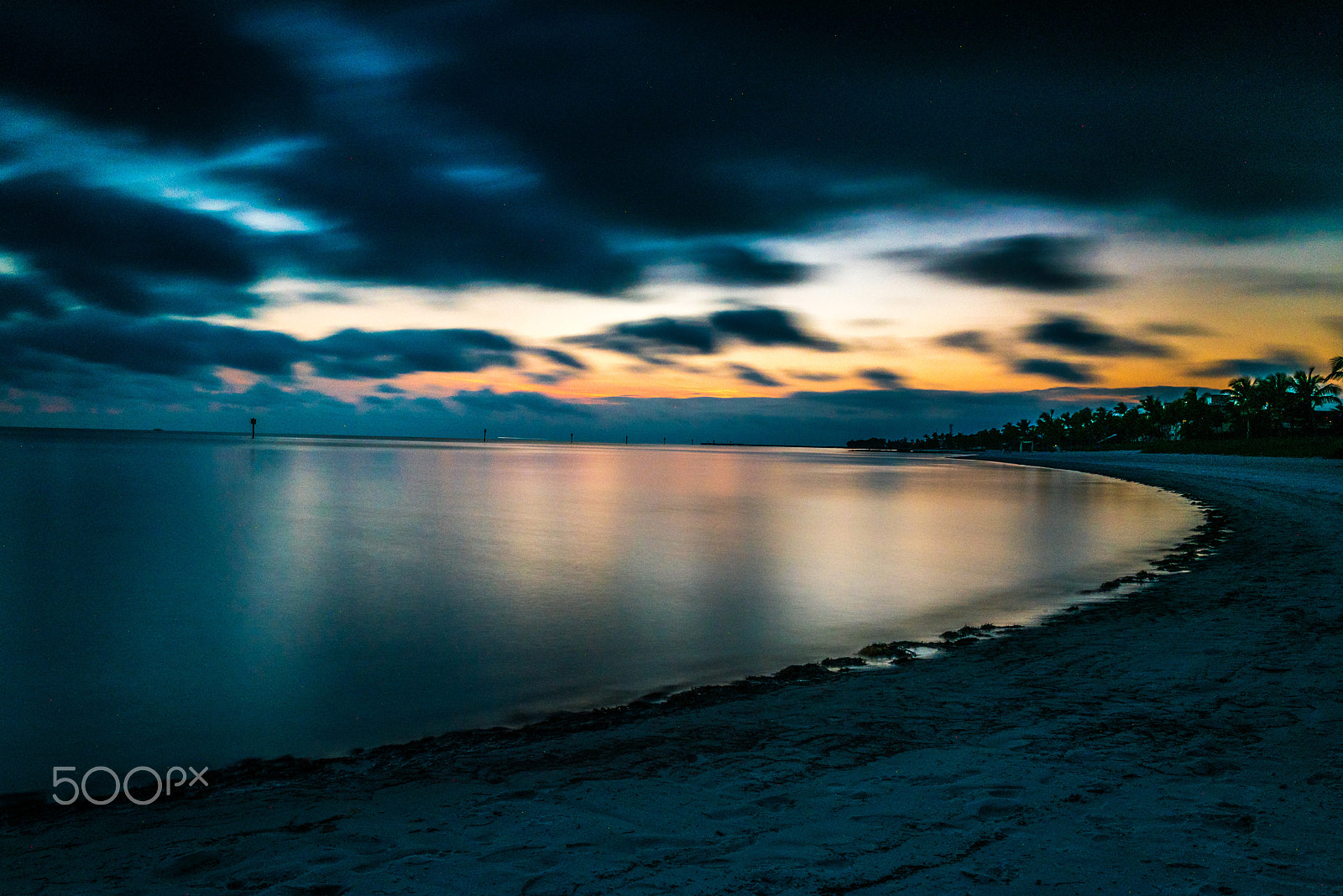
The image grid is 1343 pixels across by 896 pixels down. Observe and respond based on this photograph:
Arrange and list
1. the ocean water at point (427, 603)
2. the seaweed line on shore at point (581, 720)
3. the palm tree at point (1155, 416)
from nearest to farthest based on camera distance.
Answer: the seaweed line on shore at point (581, 720)
the ocean water at point (427, 603)
the palm tree at point (1155, 416)

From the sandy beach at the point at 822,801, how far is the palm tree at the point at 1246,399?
11081cm

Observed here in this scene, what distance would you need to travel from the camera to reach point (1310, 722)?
5602 millimetres

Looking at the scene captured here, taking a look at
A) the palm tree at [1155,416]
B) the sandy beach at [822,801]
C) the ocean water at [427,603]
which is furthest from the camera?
the palm tree at [1155,416]

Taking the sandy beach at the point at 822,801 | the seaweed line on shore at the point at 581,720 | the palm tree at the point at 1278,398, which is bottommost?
the seaweed line on shore at the point at 581,720

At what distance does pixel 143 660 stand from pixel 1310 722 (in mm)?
12761

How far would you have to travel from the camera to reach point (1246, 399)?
322 ft

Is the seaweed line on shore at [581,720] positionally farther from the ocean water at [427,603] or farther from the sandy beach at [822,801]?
the ocean water at [427,603]

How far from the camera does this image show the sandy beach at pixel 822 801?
3.68 metres

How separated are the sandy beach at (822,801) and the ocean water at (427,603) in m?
1.67

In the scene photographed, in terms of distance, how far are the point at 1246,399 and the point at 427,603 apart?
118m

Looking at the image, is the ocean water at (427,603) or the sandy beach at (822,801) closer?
the sandy beach at (822,801)

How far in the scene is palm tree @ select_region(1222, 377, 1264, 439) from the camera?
3731 inches

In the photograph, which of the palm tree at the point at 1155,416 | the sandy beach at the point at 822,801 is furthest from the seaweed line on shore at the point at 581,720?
the palm tree at the point at 1155,416

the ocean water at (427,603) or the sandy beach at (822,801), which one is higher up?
the sandy beach at (822,801)
